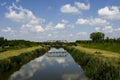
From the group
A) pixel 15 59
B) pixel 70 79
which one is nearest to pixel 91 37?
pixel 15 59

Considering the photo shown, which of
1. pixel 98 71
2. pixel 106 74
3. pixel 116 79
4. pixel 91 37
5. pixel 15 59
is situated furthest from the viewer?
pixel 91 37

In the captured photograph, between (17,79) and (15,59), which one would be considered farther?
(15,59)

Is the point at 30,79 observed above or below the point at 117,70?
below

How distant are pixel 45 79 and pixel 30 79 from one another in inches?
73.4

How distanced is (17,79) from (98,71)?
1063cm

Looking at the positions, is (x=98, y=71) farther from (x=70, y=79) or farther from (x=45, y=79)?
(x=45, y=79)

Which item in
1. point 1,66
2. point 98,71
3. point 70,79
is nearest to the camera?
point 98,71

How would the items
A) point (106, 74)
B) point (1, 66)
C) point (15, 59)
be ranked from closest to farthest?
point (106, 74) < point (1, 66) < point (15, 59)

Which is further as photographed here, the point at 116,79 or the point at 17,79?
the point at 17,79

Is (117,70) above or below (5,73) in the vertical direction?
above

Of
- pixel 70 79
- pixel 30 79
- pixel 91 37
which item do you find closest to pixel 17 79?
pixel 30 79

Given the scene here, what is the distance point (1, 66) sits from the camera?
31531 millimetres

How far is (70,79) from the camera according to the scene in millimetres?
28016

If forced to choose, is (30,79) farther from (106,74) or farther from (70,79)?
(106,74)
